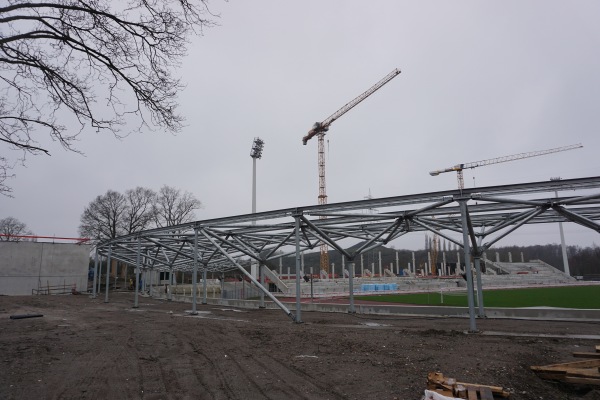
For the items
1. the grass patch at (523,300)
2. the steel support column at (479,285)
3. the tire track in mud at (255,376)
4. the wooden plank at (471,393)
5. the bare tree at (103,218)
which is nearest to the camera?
the wooden plank at (471,393)

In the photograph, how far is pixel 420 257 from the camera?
10819 cm

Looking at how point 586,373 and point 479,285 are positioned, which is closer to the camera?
point 586,373

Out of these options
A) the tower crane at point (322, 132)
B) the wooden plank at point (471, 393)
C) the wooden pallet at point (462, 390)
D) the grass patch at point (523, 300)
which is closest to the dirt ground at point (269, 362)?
the wooden pallet at point (462, 390)

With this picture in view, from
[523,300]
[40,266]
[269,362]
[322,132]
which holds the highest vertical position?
[322,132]

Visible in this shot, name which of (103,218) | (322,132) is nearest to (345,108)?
(322,132)

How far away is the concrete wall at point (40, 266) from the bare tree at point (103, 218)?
10.1 metres

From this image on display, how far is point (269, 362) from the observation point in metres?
7.80

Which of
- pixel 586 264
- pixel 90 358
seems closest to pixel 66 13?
pixel 90 358

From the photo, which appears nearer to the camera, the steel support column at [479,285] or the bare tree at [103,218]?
the steel support column at [479,285]

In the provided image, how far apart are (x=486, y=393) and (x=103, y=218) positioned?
5730 centimetres

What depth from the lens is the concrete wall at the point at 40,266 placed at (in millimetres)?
38000

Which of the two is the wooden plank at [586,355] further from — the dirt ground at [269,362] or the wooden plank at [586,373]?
the wooden plank at [586,373]

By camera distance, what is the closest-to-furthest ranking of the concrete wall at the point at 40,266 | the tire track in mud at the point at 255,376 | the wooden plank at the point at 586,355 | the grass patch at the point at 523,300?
the tire track in mud at the point at 255,376 < the wooden plank at the point at 586,355 < the grass patch at the point at 523,300 < the concrete wall at the point at 40,266

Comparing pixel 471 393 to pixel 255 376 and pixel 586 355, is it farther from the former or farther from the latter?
pixel 586 355
